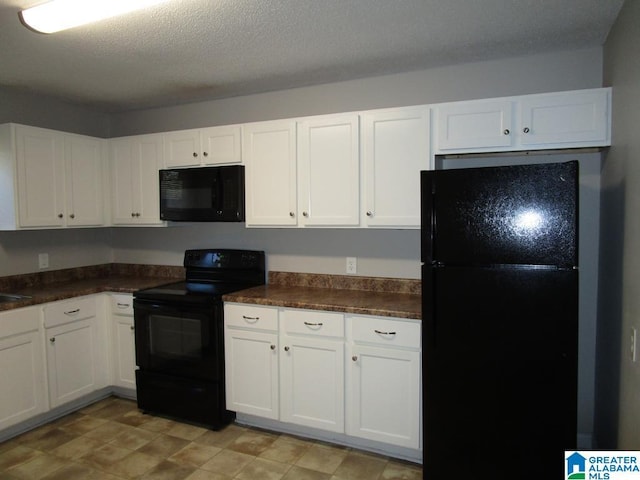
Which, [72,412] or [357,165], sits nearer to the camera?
[357,165]

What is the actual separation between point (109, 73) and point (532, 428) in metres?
3.21

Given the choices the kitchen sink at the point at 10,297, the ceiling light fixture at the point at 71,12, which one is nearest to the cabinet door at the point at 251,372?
the kitchen sink at the point at 10,297

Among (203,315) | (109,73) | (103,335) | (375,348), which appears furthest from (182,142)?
(375,348)

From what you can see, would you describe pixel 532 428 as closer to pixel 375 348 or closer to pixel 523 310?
pixel 523 310

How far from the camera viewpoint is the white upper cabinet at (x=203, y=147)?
10.2 ft

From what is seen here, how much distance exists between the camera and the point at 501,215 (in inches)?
77.9

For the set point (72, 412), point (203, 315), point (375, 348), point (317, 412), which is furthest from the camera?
point (72, 412)

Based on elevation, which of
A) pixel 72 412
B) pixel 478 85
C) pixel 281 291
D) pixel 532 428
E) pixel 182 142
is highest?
pixel 478 85

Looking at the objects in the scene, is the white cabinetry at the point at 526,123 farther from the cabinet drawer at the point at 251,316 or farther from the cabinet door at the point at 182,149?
the cabinet door at the point at 182,149

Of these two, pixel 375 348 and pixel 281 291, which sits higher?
pixel 281 291

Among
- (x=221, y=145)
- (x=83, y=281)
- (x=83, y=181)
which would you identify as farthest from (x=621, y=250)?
(x=83, y=281)

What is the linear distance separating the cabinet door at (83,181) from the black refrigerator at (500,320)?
9.02 feet

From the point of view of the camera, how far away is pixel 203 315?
2.93 meters

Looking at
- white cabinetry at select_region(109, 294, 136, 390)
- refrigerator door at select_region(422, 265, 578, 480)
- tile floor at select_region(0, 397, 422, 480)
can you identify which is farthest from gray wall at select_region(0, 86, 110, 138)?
refrigerator door at select_region(422, 265, 578, 480)
